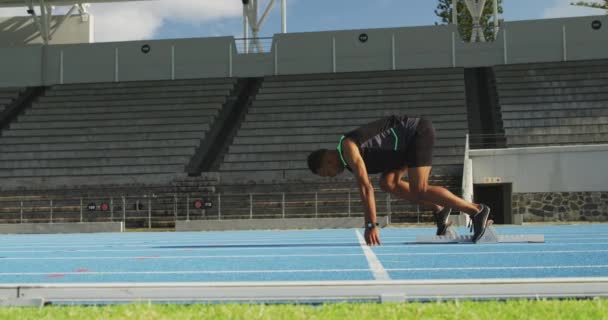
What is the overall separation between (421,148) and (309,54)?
22437 millimetres

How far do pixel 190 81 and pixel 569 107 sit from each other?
1465cm

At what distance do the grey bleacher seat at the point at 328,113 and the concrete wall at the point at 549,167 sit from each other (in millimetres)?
1092

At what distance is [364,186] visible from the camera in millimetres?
6043

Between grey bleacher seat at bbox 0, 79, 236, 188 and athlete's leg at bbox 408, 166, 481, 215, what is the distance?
628 inches

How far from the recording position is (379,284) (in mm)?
3729

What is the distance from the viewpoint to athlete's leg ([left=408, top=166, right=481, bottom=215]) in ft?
23.5

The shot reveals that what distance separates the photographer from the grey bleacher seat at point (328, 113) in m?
22.5

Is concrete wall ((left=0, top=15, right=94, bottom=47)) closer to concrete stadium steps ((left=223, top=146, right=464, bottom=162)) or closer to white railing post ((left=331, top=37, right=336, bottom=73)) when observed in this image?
white railing post ((left=331, top=37, right=336, bottom=73))

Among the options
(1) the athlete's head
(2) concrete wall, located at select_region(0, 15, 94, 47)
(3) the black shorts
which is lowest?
(1) the athlete's head

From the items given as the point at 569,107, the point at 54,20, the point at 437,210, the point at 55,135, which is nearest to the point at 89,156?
the point at 55,135

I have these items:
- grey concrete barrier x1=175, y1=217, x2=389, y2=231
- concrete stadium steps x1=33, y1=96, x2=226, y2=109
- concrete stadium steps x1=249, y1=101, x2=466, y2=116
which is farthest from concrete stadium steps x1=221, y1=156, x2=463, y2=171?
concrete stadium steps x1=33, y1=96, x2=226, y2=109

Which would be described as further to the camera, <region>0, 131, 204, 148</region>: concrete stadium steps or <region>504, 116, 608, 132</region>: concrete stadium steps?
<region>0, 131, 204, 148</region>: concrete stadium steps

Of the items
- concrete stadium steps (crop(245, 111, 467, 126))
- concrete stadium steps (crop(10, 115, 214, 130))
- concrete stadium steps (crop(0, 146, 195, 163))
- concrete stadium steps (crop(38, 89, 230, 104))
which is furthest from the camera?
concrete stadium steps (crop(38, 89, 230, 104))

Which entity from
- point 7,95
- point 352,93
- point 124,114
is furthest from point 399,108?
point 7,95
